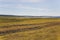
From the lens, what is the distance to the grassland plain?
1.19 ft

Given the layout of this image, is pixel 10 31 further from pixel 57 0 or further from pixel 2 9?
pixel 57 0

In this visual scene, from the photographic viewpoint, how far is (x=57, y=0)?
489 millimetres

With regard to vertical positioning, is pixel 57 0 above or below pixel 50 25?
above

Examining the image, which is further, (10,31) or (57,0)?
(57,0)

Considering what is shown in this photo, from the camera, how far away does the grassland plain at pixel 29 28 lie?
1.19 ft

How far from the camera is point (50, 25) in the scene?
0.41 meters

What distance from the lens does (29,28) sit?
0.39 metres

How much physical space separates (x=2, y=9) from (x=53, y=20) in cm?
20

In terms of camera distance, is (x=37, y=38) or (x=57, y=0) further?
(x=57, y=0)

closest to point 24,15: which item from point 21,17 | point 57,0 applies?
point 21,17

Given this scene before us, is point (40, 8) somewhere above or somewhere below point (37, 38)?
above

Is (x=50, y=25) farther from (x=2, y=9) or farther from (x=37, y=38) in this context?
(x=2, y=9)

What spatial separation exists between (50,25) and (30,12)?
0.30ft

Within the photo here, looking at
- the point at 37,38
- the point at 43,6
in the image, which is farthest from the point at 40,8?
the point at 37,38
